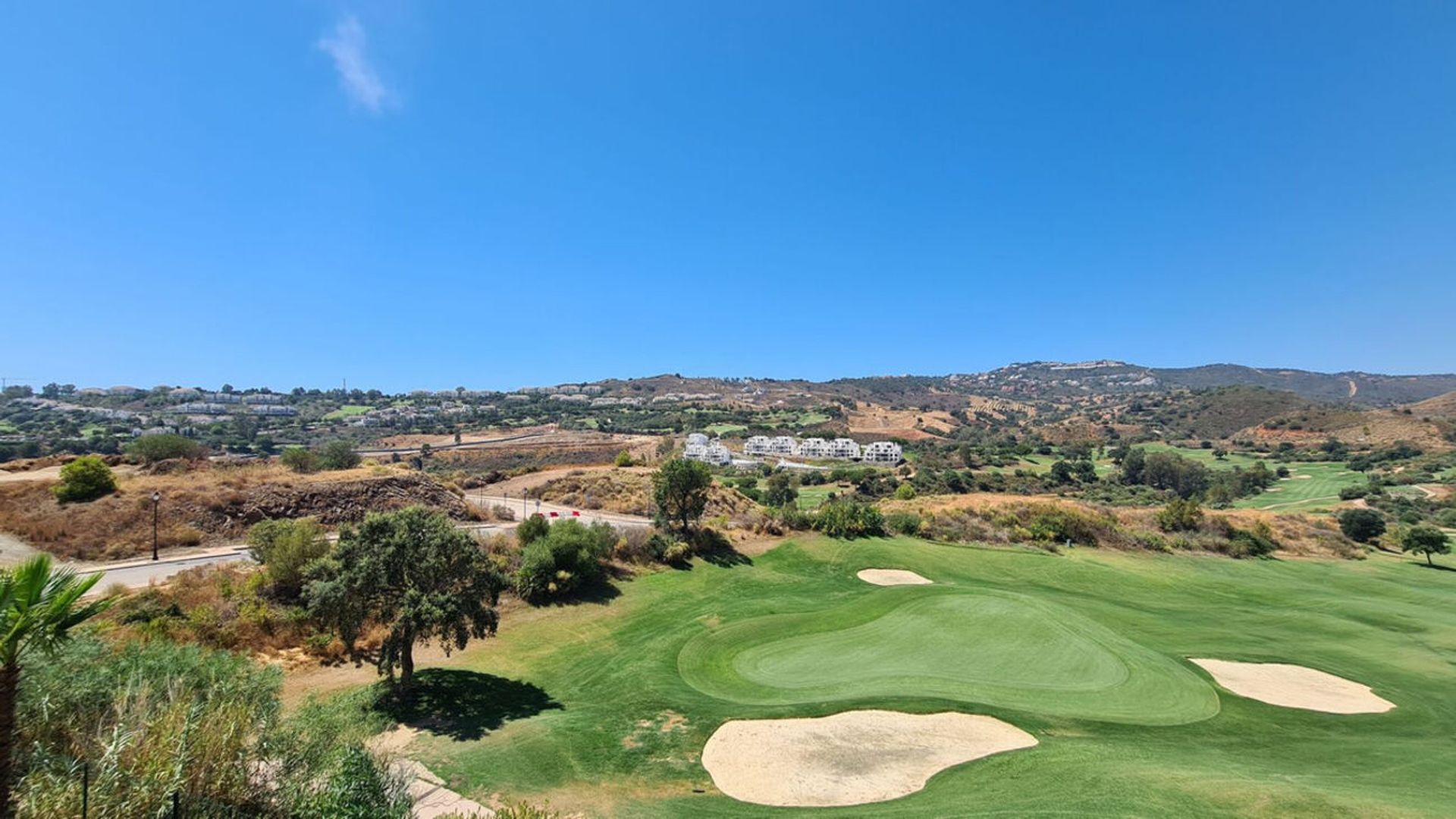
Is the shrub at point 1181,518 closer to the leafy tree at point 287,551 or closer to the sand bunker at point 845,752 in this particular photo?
the sand bunker at point 845,752

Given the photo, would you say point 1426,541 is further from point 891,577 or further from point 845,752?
point 845,752

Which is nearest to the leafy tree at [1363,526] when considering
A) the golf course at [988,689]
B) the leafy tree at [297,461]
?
the golf course at [988,689]

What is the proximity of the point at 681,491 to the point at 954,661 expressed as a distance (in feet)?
60.4

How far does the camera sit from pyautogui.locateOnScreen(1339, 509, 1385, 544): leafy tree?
1532 inches

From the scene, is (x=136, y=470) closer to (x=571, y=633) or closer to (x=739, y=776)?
(x=571, y=633)

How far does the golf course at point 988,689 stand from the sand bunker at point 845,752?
0.15 metres

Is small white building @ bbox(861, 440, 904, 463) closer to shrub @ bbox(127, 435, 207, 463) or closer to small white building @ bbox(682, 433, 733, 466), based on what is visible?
small white building @ bbox(682, 433, 733, 466)

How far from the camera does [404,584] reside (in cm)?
1625

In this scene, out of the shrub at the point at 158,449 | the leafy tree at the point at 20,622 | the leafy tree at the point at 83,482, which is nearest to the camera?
the leafy tree at the point at 20,622

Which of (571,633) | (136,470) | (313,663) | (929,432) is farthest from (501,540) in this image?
(929,432)

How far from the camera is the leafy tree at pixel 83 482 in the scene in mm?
25484

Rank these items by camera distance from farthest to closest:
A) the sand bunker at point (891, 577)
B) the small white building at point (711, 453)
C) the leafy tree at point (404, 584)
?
1. the small white building at point (711, 453)
2. the sand bunker at point (891, 577)
3. the leafy tree at point (404, 584)

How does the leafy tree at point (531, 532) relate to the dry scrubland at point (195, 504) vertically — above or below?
below

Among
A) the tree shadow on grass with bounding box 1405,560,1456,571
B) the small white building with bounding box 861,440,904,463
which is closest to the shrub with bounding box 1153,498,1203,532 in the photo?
the tree shadow on grass with bounding box 1405,560,1456,571
